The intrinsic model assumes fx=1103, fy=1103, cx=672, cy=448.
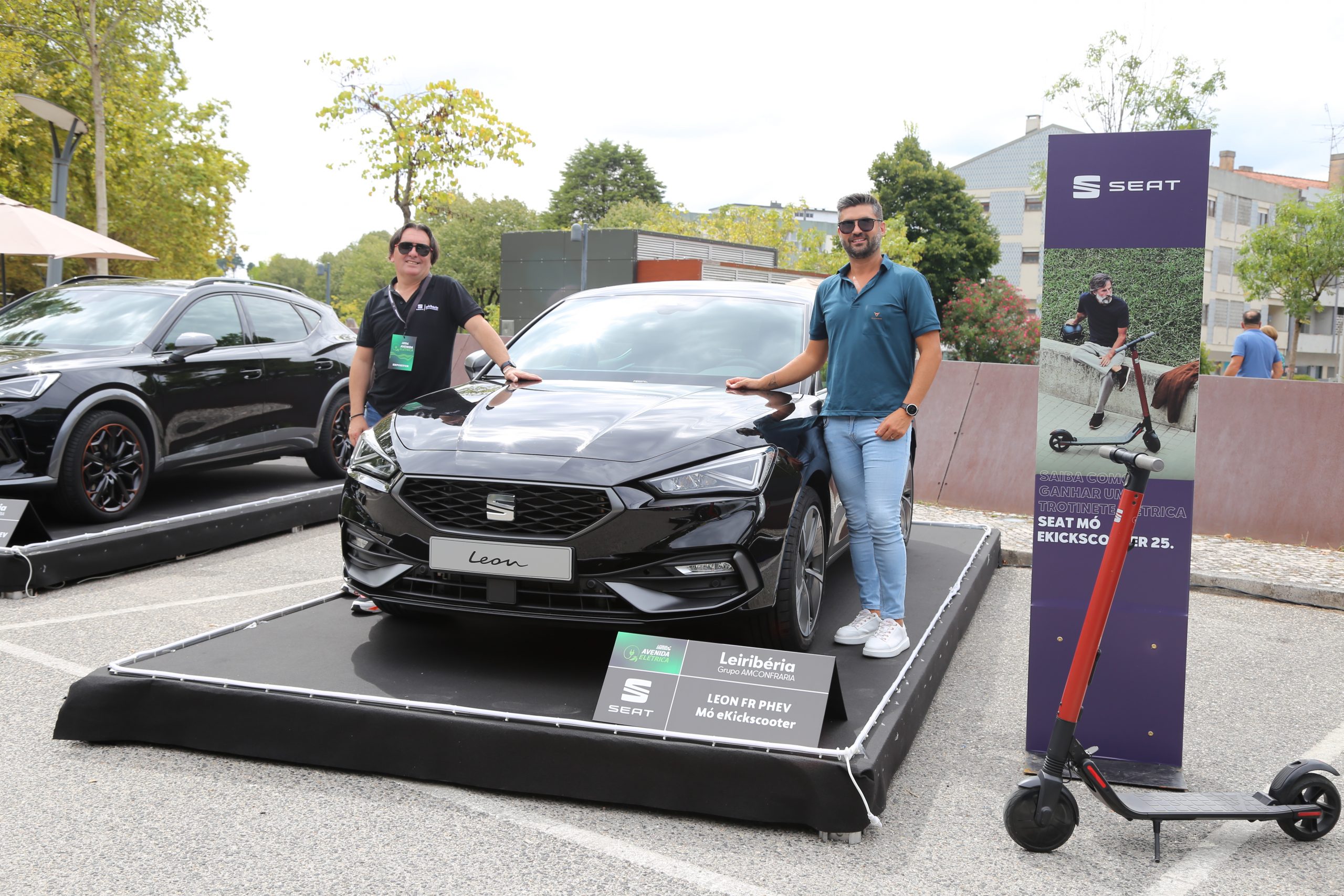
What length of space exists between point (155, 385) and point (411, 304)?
293 centimetres

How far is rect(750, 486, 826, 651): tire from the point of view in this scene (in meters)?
4.03

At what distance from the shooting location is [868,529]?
457 centimetres

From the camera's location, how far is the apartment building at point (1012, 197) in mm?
70375

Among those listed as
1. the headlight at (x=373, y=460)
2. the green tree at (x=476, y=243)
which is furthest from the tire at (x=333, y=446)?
Answer: the green tree at (x=476, y=243)

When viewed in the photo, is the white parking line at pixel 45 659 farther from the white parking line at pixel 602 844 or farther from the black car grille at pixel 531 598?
the white parking line at pixel 602 844

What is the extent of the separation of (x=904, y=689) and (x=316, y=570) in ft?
14.2

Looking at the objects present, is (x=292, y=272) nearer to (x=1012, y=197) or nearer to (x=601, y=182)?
(x=601, y=182)

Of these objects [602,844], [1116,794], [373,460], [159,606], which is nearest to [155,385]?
[159,606]

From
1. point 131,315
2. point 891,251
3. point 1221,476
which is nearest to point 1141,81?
point 891,251

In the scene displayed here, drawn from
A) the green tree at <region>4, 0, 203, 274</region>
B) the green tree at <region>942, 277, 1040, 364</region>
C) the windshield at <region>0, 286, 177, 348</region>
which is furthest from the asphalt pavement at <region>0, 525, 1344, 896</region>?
the green tree at <region>942, 277, 1040, 364</region>

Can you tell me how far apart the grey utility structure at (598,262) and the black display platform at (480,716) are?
2465 cm

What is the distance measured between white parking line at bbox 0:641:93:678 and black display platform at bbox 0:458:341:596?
3.26 ft

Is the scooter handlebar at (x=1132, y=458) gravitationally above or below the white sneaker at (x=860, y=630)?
above

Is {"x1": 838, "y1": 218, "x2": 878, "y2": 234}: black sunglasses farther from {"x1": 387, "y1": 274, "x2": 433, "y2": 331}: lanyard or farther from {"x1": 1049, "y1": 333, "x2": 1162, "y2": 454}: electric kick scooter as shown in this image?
{"x1": 387, "y1": 274, "x2": 433, "y2": 331}: lanyard
